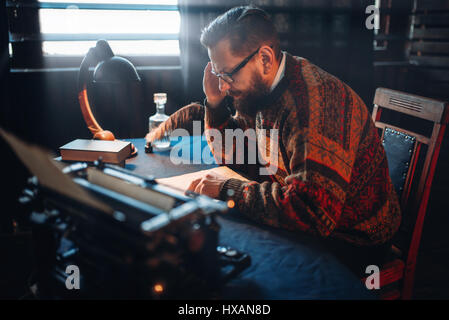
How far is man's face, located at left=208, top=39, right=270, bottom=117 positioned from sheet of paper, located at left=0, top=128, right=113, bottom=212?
78 centimetres

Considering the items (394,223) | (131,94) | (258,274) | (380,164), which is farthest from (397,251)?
(131,94)

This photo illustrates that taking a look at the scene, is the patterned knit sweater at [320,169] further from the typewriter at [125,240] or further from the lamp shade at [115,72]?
the lamp shade at [115,72]

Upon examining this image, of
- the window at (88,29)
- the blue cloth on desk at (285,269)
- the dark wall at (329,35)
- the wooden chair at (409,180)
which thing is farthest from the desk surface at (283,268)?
the window at (88,29)

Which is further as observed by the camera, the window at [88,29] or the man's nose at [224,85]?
the window at [88,29]

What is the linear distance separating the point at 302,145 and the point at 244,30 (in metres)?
0.45

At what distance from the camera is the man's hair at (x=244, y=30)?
4.21ft

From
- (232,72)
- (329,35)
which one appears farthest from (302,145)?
(329,35)

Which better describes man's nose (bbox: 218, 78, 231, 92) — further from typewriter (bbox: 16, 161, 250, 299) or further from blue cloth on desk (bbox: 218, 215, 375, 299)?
typewriter (bbox: 16, 161, 250, 299)

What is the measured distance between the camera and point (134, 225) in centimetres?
67

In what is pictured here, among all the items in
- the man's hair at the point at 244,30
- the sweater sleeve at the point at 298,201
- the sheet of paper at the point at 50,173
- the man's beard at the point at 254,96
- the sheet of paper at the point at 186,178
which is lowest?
the sheet of paper at the point at 186,178

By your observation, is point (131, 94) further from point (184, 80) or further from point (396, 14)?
point (396, 14)

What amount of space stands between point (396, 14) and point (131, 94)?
2.50 m

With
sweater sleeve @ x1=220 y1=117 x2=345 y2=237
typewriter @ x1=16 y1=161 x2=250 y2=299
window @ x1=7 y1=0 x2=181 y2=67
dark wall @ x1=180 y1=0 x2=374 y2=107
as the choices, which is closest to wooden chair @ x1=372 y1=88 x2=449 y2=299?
sweater sleeve @ x1=220 y1=117 x2=345 y2=237

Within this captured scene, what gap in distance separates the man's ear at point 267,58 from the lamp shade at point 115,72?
0.55 meters
